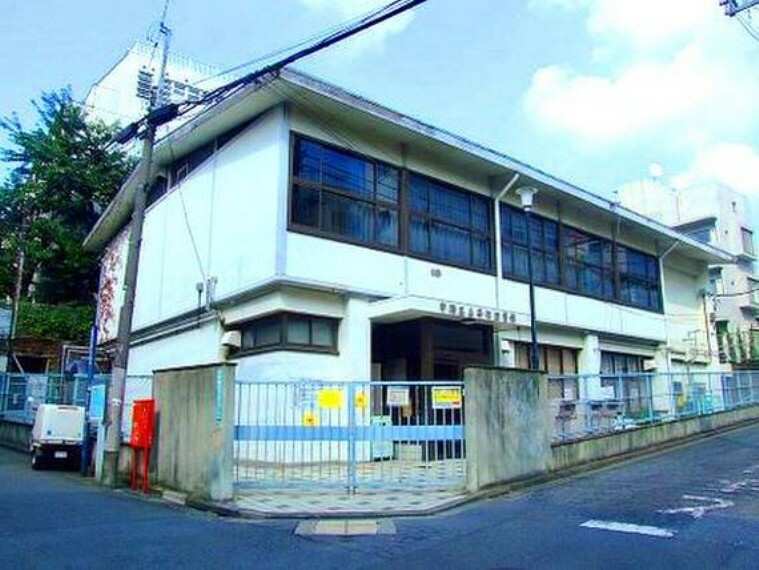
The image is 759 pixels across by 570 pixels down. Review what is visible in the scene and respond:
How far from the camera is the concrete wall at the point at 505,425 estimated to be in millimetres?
10844

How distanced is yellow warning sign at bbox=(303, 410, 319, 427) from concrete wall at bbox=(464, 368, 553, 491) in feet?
8.07

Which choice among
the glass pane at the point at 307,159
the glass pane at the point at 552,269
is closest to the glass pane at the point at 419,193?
the glass pane at the point at 307,159

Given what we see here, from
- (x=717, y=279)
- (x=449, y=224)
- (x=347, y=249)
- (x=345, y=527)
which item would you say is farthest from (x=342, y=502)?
(x=717, y=279)

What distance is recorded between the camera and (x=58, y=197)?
3067 centimetres

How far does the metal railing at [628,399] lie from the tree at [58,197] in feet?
78.7

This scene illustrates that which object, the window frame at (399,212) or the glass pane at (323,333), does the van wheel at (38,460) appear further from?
the window frame at (399,212)

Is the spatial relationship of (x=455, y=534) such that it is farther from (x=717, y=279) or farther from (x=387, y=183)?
(x=717, y=279)

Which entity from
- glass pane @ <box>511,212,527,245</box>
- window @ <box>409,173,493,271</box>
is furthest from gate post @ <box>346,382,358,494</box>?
glass pane @ <box>511,212,527,245</box>

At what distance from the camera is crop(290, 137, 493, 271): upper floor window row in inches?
598

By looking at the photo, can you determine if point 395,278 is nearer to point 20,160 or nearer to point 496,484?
point 496,484

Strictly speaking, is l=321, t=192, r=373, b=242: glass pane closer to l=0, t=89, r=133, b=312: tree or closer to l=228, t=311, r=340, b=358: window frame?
l=228, t=311, r=340, b=358: window frame

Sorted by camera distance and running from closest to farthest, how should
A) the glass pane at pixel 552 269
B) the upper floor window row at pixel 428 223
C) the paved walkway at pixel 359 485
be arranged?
1. the paved walkway at pixel 359 485
2. the upper floor window row at pixel 428 223
3. the glass pane at pixel 552 269

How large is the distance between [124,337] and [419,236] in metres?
7.62

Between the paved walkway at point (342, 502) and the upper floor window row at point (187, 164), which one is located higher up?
the upper floor window row at point (187, 164)
